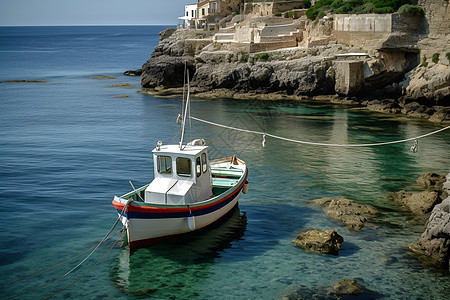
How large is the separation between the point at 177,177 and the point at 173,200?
0.80 meters

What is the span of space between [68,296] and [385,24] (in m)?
31.4

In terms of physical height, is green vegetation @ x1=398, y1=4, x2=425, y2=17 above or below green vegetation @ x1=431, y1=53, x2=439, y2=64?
above

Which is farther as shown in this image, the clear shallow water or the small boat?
the small boat

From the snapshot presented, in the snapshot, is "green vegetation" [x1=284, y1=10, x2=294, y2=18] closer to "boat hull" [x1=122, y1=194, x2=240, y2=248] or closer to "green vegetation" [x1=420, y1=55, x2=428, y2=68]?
"green vegetation" [x1=420, y1=55, x2=428, y2=68]

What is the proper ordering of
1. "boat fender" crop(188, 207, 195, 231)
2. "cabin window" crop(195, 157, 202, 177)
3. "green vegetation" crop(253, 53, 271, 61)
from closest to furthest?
1. "boat fender" crop(188, 207, 195, 231)
2. "cabin window" crop(195, 157, 202, 177)
3. "green vegetation" crop(253, 53, 271, 61)

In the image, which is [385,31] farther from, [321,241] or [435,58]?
[321,241]

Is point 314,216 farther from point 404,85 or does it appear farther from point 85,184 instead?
point 404,85

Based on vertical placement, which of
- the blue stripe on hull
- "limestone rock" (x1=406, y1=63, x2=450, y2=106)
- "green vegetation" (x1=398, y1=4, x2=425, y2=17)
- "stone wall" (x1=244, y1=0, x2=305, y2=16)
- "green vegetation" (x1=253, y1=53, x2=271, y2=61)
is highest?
"stone wall" (x1=244, y1=0, x2=305, y2=16)

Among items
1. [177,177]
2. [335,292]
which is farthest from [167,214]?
[335,292]

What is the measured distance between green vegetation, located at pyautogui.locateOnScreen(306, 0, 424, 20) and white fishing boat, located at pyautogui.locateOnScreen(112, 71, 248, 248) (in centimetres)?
2570

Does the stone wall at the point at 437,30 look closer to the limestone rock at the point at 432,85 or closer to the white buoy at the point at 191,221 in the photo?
the limestone rock at the point at 432,85

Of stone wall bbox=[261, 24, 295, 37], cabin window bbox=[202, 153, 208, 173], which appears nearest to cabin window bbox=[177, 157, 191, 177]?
cabin window bbox=[202, 153, 208, 173]

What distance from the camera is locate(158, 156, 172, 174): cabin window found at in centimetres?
1520

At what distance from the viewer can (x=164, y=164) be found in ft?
50.0
